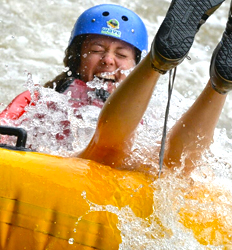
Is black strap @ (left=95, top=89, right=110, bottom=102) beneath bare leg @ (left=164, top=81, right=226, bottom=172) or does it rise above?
beneath

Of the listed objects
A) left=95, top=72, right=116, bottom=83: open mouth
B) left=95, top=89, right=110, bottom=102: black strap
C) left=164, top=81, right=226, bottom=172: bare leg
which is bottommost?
left=95, top=89, right=110, bottom=102: black strap

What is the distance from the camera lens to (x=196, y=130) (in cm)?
166

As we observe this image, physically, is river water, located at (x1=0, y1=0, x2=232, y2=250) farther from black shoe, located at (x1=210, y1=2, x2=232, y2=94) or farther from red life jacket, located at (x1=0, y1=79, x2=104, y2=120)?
black shoe, located at (x1=210, y1=2, x2=232, y2=94)

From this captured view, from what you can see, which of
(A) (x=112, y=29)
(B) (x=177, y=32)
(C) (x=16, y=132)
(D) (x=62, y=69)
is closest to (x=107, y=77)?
(A) (x=112, y=29)

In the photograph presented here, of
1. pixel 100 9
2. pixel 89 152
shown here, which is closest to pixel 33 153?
pixel 89 152

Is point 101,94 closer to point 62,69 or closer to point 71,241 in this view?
point 71,241

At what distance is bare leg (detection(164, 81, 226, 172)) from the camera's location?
1622mm

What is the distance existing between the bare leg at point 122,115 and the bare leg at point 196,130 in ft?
0.51

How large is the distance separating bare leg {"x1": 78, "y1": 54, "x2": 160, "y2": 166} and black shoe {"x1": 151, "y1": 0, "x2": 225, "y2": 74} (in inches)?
2.7

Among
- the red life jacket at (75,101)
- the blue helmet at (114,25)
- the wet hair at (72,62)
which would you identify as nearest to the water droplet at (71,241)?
the red life jacket at (75,101)

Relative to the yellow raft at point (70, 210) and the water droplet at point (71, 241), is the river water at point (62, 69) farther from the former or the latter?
the water droplet at point (71, 241)

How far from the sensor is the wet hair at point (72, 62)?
2.67 meters

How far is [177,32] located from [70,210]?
26.9 inches

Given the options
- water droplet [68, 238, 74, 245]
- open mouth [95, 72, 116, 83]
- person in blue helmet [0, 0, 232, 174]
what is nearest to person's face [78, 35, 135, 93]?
open mouth [95, 72, 116, 83]
